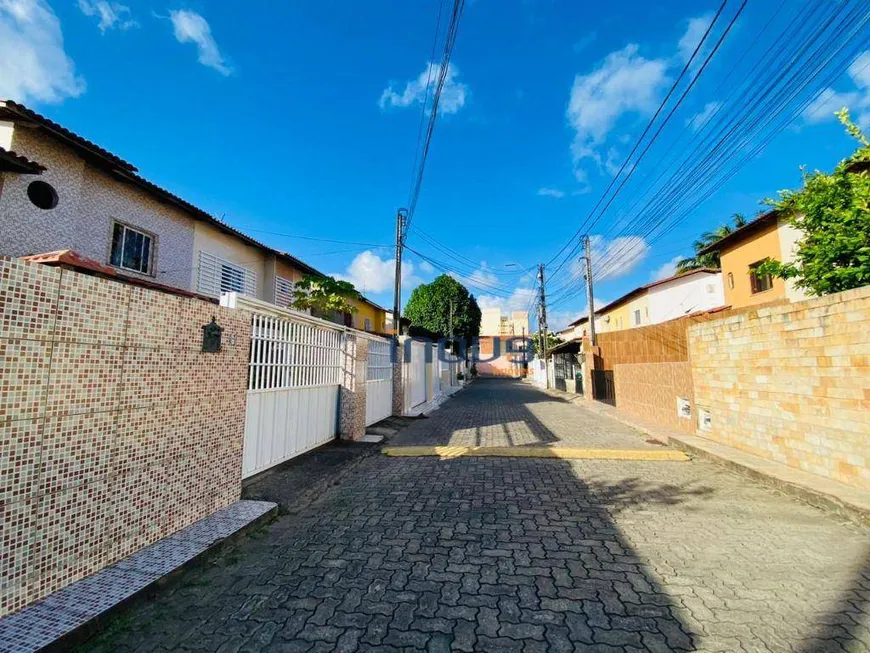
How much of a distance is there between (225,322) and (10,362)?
1847 mm

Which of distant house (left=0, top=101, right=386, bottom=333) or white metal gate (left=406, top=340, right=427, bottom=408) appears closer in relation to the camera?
distant house (left=0, top=101, right=386, bottom=333)

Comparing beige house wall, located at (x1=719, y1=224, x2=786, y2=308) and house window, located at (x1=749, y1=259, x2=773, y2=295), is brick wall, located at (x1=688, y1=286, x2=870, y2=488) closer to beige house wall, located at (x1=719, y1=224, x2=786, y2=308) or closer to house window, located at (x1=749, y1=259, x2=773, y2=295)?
beige house wall, located at (x1=719, y1=224, x2=786, y2=308)

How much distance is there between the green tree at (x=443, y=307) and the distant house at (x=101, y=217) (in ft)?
93.3

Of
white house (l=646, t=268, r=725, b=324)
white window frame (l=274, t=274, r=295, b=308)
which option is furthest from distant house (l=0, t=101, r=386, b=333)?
white house (l=646, t=268, r=725, b=324)

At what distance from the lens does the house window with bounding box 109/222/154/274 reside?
7.86 meters

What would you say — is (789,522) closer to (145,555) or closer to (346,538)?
(346,538)

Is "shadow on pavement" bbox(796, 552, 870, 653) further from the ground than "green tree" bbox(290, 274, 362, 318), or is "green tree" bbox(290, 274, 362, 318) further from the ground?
"green tree" bbox(290, 274, 362, 318)

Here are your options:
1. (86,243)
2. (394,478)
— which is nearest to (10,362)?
(394,478)

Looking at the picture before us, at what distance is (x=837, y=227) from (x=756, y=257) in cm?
1066

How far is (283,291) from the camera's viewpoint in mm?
13305

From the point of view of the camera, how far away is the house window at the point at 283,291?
12.9 meters

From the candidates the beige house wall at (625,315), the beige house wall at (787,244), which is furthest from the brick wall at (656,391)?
the beige house wall at (625,315)

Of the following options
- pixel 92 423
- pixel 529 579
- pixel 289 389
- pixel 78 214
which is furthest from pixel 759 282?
pixel 78 214

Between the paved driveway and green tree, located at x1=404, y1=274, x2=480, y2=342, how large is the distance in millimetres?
33984
